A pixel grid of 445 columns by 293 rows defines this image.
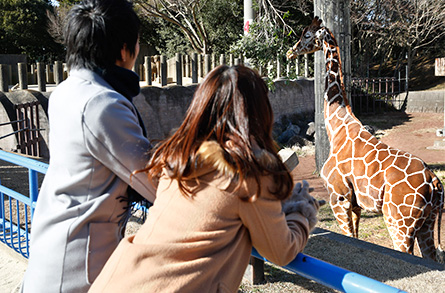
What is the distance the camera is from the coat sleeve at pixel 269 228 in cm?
138

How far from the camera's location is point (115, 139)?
1562mm

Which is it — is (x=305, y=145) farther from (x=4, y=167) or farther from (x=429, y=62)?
(x=429, y=62)

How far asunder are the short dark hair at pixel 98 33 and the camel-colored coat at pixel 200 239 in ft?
1.90

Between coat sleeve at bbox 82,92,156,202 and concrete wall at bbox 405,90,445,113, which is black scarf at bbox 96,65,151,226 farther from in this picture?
concrete wall at bbox 405,90,445,113

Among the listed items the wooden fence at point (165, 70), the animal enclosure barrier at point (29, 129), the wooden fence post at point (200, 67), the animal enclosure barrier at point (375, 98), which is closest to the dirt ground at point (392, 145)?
the animal enclosure barrier at point (375, 98)

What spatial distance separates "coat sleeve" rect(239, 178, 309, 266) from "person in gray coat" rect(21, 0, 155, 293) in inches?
15.2

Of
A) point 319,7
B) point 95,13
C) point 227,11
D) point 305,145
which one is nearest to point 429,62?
point 227,11

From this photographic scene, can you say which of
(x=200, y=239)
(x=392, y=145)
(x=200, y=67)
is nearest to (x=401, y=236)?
(x=200, y=239)

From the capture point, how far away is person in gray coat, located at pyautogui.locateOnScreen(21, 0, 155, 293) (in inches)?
62.0

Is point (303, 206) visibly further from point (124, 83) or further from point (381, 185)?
point (381, 185)

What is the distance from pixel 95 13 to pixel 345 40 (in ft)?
23.0

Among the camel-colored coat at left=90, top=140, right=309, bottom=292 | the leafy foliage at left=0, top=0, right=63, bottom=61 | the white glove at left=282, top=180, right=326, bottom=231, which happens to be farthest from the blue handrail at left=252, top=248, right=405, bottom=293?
the leafy foliage at left=0, top=0, right=63, bottom=61

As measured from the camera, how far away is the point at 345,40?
8.06 meters

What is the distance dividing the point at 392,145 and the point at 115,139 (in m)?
11.8
